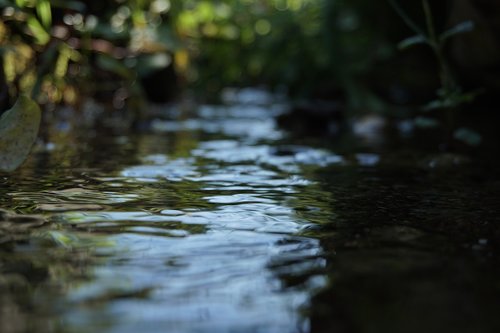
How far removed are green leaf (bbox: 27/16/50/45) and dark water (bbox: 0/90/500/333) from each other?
81 centimetres

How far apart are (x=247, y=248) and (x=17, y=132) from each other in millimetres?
720

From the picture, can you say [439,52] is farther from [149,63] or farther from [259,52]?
[259,52]

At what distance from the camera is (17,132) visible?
145 cm

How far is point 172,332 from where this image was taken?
27.3 inches

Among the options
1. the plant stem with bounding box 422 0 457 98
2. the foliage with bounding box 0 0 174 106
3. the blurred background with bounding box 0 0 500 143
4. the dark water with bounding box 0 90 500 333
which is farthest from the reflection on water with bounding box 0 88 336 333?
the foliage with bounding box 0 0 174 106

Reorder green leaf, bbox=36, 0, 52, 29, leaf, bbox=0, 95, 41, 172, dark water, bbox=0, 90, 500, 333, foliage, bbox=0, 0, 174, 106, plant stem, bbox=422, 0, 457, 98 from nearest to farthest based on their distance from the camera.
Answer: dark water, bbox=0, 90, 500, 333 → leaf, bbox=0, 95, 41, 172 → plant stem, bbox=422, 0, 457, 98 → green leaf, bbox=36, 0, 52, 29 → foliage, bbox=0, 0, 174, 106

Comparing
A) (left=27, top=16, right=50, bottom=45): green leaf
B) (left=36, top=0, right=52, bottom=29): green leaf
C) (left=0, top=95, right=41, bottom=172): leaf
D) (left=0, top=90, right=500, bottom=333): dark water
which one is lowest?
(left=0, top=90, right=500, bottom=333): dark water

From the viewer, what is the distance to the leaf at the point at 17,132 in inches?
56.1

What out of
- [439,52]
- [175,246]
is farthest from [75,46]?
[175,246]

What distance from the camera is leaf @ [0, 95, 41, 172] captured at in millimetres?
1424

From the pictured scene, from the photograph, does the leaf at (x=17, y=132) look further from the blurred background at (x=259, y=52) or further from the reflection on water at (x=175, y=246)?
the blurred background at (x=259, y=52)

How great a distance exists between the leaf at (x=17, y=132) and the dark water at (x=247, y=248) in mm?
64

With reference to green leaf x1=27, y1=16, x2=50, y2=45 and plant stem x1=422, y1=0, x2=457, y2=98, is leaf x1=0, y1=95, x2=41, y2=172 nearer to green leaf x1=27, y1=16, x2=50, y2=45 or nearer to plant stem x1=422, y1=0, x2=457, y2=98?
green leaf x1=27, y1=16, x2=50, y2=45

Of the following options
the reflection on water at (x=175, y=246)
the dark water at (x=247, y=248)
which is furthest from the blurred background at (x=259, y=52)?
the reflection on water at (x=175, y=246)
